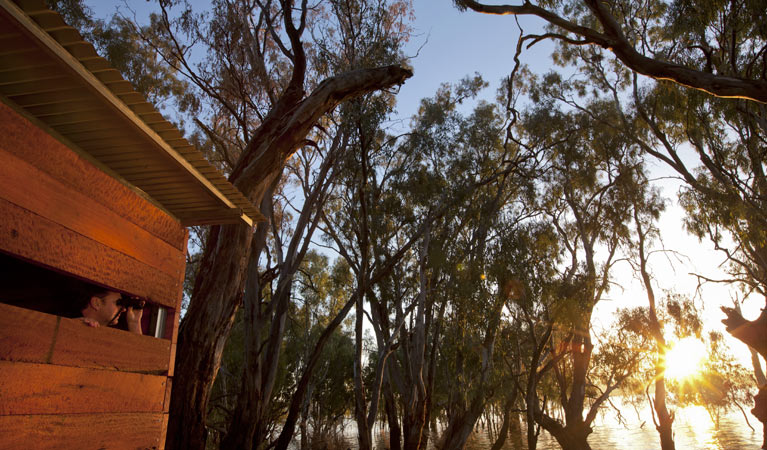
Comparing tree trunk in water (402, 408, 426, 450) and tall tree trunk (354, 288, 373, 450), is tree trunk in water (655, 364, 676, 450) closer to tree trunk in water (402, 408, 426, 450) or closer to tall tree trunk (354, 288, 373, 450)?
tree trunk in water (402, 408, 426, 450)

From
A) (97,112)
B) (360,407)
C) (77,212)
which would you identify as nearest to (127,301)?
(77,212)

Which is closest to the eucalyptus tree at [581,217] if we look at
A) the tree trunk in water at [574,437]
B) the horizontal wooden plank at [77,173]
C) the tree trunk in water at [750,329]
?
the tree trunk in water at [574,437]

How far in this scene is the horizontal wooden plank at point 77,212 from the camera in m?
1.97

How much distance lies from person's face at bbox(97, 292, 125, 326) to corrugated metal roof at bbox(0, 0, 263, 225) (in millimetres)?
659

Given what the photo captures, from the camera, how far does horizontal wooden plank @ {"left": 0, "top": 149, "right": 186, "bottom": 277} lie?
1.97 meters

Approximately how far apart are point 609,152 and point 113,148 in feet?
44.3

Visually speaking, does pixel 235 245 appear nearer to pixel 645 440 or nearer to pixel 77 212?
pixel 77 212

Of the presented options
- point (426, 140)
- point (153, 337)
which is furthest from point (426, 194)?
point (153, 337)

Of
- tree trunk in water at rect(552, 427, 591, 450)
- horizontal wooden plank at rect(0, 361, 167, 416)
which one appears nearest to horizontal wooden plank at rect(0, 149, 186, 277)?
horizontal wooden plank at rect(0, 361, 167, 416)

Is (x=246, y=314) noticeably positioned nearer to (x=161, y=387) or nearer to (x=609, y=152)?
(x=161, y=387)

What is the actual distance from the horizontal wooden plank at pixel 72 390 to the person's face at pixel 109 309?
0.36 meters

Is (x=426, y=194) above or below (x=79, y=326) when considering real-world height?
above

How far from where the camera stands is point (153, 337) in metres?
2.78

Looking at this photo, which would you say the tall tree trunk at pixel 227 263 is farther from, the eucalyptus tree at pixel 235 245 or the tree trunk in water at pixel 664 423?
the tree trunk in water at pixel 664 423
